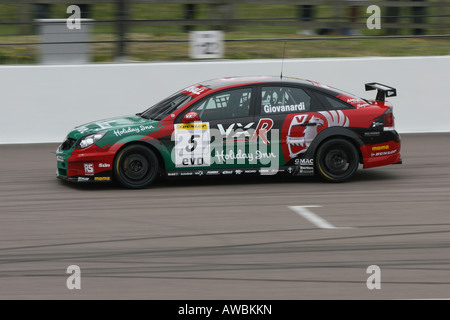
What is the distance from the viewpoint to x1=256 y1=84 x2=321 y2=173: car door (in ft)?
32.3

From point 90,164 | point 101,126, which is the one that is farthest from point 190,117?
point 90,164

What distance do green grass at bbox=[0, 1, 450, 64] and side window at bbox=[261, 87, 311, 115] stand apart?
17.1 ft

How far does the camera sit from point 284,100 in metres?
9.98

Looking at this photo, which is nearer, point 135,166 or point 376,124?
point 135,166

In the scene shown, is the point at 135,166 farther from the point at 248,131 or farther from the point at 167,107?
the point at 248,131

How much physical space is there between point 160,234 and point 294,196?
2.36m

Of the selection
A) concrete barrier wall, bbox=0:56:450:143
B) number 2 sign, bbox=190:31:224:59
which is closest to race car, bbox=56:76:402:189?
concrete barrier wall, bbox=0:56:450:143

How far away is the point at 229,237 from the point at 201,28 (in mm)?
9608

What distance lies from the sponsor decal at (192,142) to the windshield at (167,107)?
1.05 feet

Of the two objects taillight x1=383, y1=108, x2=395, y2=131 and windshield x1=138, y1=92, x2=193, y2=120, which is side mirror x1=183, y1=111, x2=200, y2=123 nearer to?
windshield x1=138, y1=92, x2=193, y2=120

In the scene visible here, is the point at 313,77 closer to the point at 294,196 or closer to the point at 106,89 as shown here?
the point at 106,89

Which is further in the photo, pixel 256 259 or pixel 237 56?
pixel 237 56

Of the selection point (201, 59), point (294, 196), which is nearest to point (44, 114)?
point (201, 59)

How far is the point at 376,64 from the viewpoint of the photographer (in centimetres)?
1473
